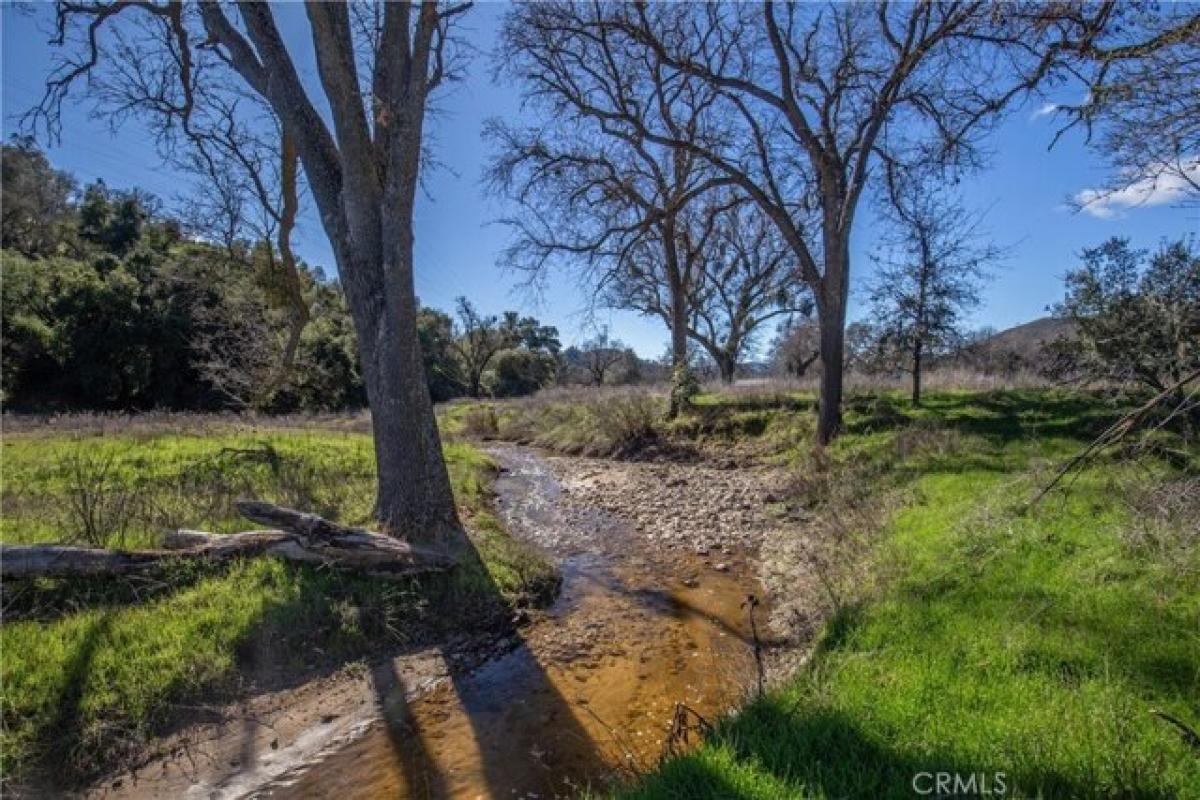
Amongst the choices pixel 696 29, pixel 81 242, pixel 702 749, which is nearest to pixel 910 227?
pixel 696 29

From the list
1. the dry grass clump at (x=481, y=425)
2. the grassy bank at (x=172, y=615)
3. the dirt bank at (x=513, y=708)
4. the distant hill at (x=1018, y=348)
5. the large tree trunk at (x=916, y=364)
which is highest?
the distant hill at (x=1018, y=348)

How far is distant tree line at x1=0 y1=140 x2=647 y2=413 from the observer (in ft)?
37.9

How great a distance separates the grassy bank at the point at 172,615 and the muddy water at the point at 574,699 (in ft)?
2.81

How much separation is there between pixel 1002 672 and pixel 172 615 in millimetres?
A: 6004

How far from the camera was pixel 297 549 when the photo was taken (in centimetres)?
542

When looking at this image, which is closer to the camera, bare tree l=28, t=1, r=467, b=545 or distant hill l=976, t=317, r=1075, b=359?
bare tree l=28, t=1, r=467, b=545

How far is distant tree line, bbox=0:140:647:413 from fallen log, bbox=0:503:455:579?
656 centimetres

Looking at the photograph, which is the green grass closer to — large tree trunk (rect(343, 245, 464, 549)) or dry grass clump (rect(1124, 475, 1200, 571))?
dry grass clump (rect(1124, 475, 1200, 571))

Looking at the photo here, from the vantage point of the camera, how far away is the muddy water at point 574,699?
3.38 meters

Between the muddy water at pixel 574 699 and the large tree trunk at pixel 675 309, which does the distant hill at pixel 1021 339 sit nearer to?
the large tree trunk at pixel 675 309

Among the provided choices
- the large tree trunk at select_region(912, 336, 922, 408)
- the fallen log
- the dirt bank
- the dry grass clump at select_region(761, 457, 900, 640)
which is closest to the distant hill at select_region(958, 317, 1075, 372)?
the large tree trunk at select_region(912, 336, 922, 408)

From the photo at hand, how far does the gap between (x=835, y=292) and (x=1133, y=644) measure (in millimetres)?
8617

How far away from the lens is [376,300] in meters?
6.34

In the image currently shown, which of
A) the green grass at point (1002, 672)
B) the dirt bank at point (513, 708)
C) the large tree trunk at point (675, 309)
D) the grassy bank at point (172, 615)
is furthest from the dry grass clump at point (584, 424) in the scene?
the green grass at point (1002, 672)
